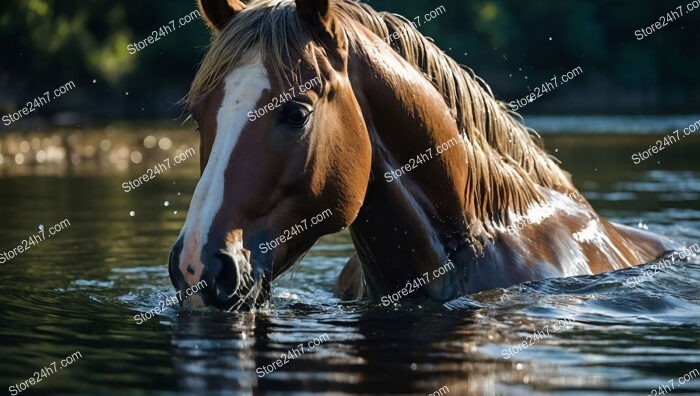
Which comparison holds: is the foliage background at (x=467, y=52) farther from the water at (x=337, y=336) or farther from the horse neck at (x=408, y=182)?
the horse neck at (x=408, y=182)

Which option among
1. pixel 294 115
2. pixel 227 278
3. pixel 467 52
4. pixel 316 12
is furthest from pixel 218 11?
pixel 467 52

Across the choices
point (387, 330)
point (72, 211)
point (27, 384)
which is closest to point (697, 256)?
point (387, 330)

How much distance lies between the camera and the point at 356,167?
521cm

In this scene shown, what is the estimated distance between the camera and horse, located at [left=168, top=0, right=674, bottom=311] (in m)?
4.82

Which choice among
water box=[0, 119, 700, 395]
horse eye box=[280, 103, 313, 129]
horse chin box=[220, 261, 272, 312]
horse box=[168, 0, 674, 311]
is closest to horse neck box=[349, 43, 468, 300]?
horse box=[168, 0, 674, 311]

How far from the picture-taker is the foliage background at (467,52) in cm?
4025

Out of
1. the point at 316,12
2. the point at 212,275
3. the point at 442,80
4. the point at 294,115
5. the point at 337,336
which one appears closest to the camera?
the point at 212,275

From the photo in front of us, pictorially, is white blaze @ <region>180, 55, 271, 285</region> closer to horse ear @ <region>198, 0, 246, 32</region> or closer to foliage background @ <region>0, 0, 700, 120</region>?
horse ear @ <region>198, 0, 246, 32</region>

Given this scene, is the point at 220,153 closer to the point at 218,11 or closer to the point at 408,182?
the point at 218,11

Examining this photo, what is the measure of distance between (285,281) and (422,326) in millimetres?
2912

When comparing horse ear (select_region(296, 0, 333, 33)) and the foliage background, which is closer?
horse ear (select_region(296, 0, 333, 33))

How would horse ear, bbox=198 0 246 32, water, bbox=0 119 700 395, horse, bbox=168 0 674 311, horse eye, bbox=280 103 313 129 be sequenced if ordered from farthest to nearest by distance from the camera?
horse ear, bbox=198 0 246 32 < horse eye, bbox=280 103 313 129 < horse, bbox=168 0 674 311 < water, bbox=0 119 700 395

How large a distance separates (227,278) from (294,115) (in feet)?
2.60

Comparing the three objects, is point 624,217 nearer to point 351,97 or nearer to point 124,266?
point 124,266
